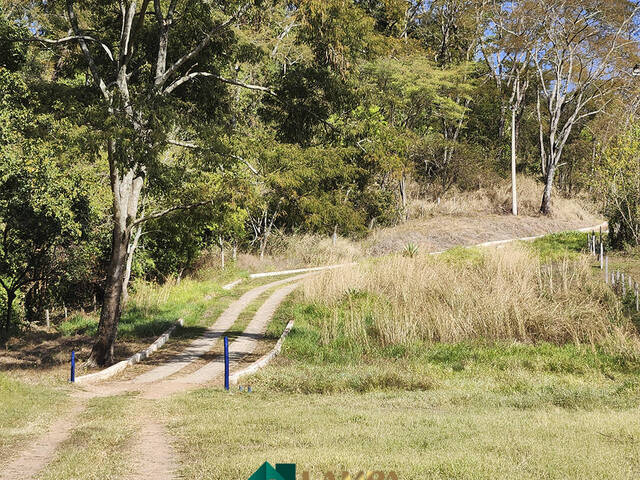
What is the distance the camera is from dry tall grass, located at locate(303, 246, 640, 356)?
665 inches

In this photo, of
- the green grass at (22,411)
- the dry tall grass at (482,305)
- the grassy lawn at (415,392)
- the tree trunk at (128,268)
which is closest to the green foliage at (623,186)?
the grassy lawn at (415,392)

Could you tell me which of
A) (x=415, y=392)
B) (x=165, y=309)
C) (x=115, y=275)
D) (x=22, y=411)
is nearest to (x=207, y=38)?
(x=115, y=275)

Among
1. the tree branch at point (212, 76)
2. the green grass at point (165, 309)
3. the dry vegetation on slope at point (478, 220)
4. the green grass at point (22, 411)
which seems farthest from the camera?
the dry vegetation on slope at point (478, 220)

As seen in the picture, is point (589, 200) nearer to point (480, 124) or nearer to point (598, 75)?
point (598, 75)

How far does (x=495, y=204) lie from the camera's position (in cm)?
4534

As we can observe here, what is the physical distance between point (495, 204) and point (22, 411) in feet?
125

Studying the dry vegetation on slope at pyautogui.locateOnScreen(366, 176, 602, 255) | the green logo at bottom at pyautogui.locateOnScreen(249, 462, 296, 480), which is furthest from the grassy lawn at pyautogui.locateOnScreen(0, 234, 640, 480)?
the dry vegetation on slope at pyautogui.locateOnScreen(366, 176, 602, 255)

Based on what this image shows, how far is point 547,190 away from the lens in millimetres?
42750

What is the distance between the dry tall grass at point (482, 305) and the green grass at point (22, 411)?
757 centimetres

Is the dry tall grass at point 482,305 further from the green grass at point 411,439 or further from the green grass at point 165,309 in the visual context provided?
the green grass at point 411,439

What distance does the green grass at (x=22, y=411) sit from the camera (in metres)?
9.48

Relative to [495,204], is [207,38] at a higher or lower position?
higher

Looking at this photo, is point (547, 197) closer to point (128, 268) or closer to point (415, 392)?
point (128, 268)

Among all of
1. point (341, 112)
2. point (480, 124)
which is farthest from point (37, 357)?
point (480, 124)
